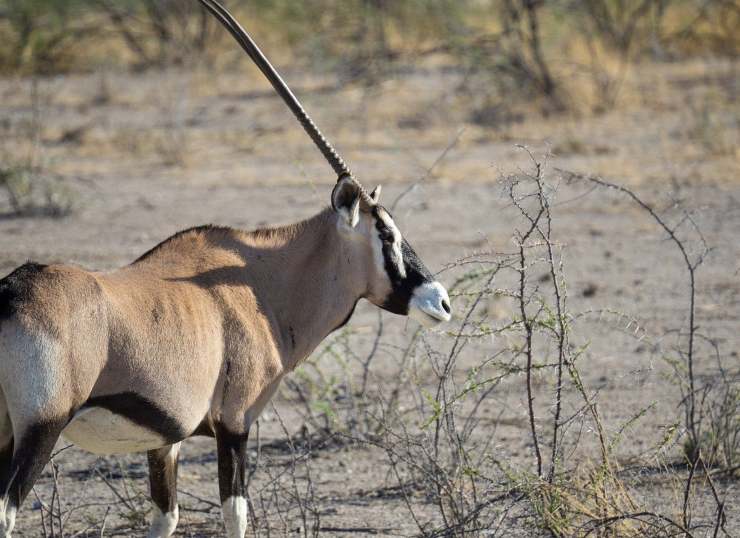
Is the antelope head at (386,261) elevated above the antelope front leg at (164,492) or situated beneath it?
elevated above

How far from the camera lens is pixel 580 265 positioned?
30.5 feet

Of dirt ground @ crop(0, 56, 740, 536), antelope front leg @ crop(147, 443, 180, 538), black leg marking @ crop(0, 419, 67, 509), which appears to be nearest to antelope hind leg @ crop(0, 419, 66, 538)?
black leg marking @ crop(0, 419, 67, 509)

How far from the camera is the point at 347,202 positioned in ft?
14.5

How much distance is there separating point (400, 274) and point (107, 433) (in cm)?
125

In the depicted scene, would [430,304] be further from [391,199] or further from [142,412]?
[391,199]

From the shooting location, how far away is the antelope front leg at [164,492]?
4410 mm

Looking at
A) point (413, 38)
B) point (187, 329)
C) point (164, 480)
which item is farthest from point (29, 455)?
point (413, 38)

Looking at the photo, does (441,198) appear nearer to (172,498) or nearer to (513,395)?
(513,395)

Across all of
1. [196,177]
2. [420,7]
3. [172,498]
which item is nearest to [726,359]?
[172,498]

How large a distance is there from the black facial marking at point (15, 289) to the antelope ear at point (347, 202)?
1138 mm

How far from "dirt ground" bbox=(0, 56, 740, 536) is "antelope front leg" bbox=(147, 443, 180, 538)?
0.90 feet

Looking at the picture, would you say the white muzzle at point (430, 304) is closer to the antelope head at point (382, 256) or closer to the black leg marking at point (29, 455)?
the antelope head at point (382, 256)

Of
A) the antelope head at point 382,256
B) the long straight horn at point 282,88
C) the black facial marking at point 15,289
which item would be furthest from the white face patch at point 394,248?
the black facial marking at point 15,289

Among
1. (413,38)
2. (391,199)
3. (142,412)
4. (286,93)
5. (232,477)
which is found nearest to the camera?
(142,412)
